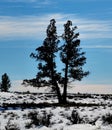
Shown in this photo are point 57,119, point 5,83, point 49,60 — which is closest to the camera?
point 57,119

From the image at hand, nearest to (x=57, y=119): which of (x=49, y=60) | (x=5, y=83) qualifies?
(x=49, y=60)

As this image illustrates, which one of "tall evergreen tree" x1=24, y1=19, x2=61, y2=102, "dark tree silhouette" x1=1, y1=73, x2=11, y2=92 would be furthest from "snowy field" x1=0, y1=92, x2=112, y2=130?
"dark tree silhouette" x1=1, y1=73, x2=11, y2=92

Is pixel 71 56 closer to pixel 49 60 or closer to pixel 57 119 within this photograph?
pixel 49 60

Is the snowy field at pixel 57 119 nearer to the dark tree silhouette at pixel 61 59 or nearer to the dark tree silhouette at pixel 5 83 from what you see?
the dark tree silhouette at pixel 61 59

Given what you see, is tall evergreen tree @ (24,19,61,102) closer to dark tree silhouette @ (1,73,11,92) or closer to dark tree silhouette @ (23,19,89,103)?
dark tree silhouette @ (23,19,89,103)

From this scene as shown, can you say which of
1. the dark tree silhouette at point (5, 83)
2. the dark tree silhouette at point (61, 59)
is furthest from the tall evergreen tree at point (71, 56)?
the dark tree silhouette at point (5, 83)

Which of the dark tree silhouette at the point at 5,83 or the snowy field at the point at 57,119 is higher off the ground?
the dark tree silhouette at the point at 5,83

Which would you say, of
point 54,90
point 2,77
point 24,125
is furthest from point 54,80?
point 2,77

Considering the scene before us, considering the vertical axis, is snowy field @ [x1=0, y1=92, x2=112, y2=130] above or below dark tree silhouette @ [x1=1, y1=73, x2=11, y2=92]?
below

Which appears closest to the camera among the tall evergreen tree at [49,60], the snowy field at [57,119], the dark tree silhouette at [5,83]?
the snowy field at [57,119]

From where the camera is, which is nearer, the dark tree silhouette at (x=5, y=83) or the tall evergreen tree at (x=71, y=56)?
the tall evergreen tree at (x=71, y=56)

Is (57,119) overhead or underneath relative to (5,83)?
underneath

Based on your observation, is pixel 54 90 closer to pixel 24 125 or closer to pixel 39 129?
pixel 24 125

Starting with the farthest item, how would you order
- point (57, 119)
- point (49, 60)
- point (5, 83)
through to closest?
point (5, 83)
point (49, 60)
point (57, 119)
